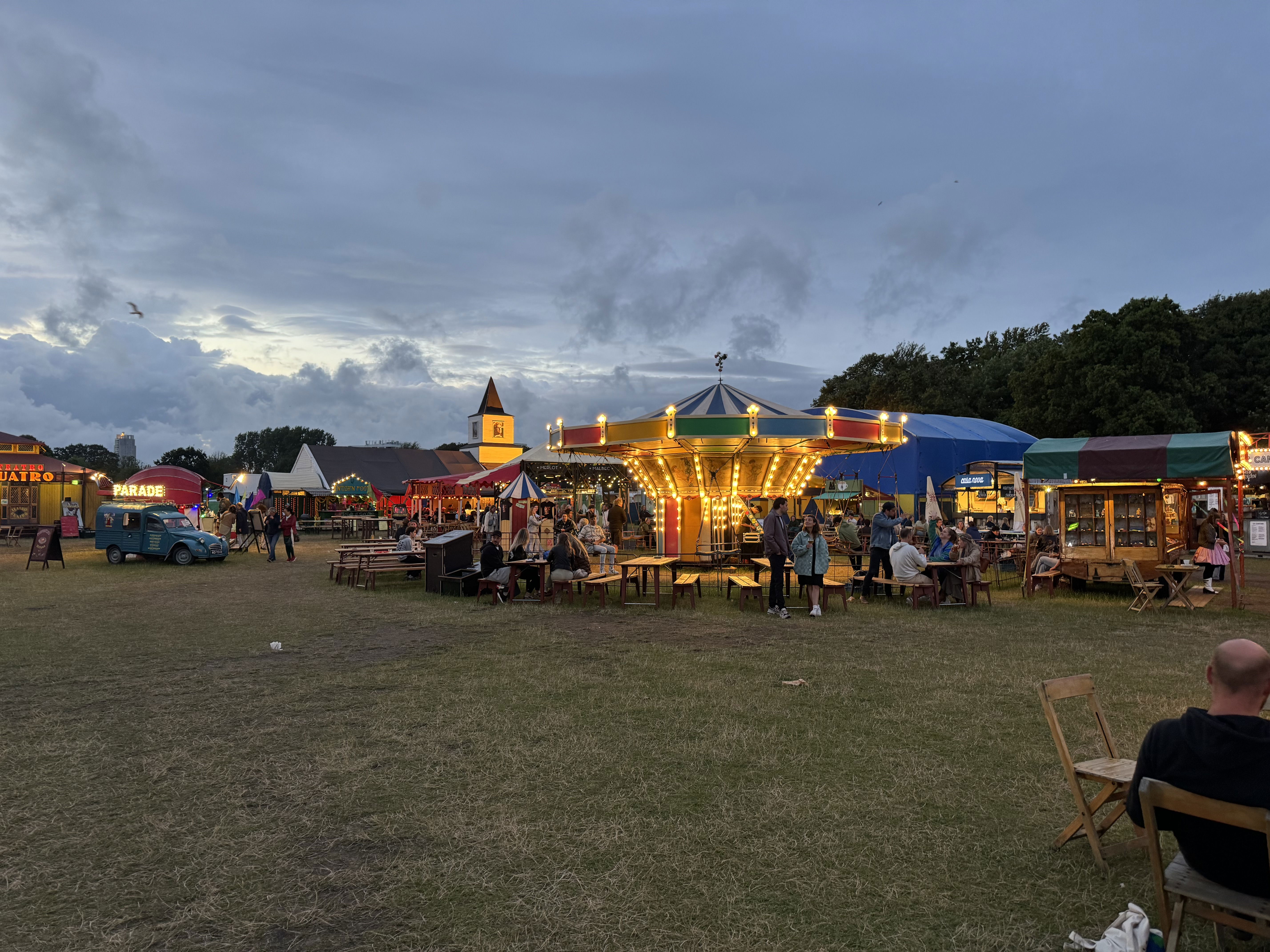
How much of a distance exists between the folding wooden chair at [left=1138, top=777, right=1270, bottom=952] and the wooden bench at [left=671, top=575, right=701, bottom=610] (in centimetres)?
990

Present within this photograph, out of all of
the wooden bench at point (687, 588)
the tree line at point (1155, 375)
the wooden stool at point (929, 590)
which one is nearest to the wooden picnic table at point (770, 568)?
the wooden bench at point (687, 588)

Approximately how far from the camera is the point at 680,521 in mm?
19625

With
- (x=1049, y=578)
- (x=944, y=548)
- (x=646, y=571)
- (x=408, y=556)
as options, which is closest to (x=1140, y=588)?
(x=1049, y=578)

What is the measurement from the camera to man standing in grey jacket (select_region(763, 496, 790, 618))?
12.2 metres

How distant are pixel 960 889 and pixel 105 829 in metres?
4.33

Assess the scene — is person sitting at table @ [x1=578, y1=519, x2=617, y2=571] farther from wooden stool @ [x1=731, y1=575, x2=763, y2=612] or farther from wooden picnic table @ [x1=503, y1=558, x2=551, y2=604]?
wooden stool @ [x1=731, y1=575, x2=763, y2=612]

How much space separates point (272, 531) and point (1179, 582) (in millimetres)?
20243

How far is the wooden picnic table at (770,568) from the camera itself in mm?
13250

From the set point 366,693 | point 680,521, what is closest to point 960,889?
point 366,693

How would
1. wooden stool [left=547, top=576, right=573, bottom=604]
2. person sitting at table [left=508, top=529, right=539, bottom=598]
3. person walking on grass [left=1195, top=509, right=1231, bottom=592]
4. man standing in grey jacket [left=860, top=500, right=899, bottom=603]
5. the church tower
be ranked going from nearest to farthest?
wooden stool [left=547, top=576, right=573, bottom=604], man standing in grey jacket [left=860, top=500, right=899, bottom=603], person sitting at table [left=508, top=529, right=539, bottom=598], person walking on grass [left=1195, top=509, right=1231, bottom=592], the church tower

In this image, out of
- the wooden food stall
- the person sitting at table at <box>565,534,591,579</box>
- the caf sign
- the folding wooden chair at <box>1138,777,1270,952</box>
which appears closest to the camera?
the folding wooden chair at <box>1138,777,1270,952</box>

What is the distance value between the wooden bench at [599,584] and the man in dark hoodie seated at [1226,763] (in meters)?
10.5

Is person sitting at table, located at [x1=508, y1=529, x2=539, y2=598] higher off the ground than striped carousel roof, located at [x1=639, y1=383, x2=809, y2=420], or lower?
lower

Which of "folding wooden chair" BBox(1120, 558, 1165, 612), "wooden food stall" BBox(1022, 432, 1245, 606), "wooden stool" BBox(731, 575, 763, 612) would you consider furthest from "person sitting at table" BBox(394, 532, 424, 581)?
"folding wooden chair" BBox(1120, 558, 1165, 612)
